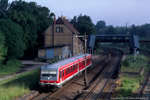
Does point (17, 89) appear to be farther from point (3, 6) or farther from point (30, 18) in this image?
point (3, 6)

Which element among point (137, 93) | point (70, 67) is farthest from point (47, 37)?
point (137, 93)

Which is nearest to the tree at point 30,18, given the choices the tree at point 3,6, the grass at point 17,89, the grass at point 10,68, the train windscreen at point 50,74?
the tree at point 3,6

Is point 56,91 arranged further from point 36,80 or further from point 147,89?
point 147,89

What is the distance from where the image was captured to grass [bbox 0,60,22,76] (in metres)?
30.7

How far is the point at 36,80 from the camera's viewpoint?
911 inches

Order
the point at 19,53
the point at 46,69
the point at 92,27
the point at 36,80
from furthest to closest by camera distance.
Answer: the point at 92,27 < the point at 19,53 < the point at 36,80 < the point at 46,69

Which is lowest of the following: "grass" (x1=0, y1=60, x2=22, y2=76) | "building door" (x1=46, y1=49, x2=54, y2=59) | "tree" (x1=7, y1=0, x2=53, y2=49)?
"grass" (x1=0, y1=60, x2=22, y2=76)

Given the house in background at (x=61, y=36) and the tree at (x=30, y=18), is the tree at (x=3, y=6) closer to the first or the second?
the tree at (x=30, y=18)

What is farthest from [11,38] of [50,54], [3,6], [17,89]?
[3,6]

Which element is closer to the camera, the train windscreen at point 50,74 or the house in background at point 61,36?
the train windscreen at point 50,74

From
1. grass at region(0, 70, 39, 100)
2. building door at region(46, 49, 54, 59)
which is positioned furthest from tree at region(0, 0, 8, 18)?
grass at region(0, 70, 39, 100)

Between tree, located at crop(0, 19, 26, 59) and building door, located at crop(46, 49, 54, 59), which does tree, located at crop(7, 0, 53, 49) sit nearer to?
building door, located at crop(46, 49, 54, 59)

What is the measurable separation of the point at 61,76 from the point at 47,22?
112 ft

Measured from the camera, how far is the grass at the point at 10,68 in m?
30.7
